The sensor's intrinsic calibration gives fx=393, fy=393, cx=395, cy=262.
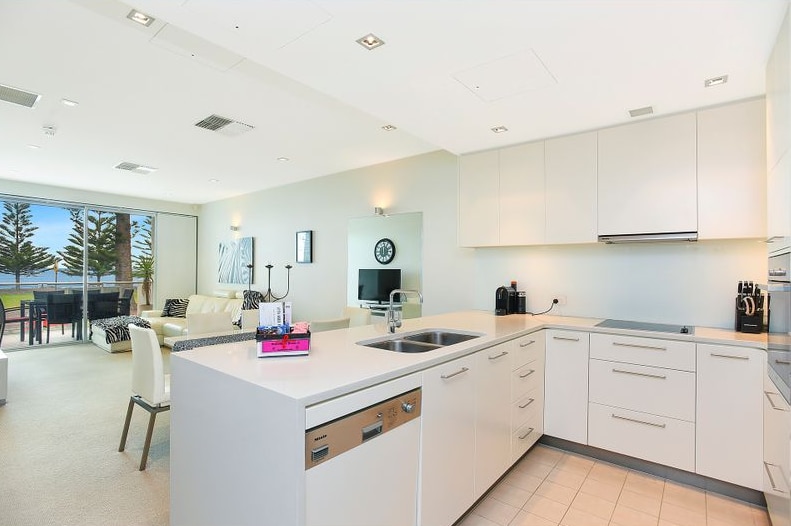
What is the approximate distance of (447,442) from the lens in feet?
5.90

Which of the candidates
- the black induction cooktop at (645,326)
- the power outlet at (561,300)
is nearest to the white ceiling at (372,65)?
the power outlet at (561,300)

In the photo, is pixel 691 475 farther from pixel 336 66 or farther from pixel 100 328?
pixel 100 328

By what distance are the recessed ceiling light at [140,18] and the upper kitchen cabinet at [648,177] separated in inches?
120

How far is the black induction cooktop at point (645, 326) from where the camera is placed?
263 cm

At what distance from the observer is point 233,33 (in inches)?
73.5

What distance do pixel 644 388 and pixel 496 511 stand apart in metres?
1.25

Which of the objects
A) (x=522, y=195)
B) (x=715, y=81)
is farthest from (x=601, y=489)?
(x=715, y=81)

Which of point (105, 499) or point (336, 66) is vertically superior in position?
point (336, 66)

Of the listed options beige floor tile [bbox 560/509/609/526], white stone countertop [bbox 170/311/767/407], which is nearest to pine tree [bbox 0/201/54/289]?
white stone countertop [bbox 170/311/767/407]

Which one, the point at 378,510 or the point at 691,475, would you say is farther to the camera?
the point at 691,475

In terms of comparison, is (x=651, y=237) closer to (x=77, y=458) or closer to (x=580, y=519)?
(x=580, y=519)

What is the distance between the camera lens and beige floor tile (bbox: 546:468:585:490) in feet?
8.04

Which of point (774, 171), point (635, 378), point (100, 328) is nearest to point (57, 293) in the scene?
point (100, 328)

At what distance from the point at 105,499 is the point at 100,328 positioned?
5.13m
